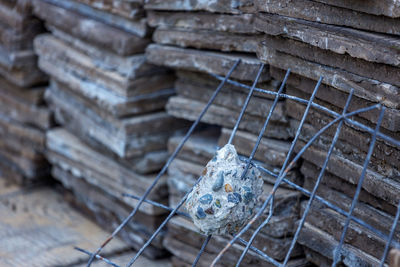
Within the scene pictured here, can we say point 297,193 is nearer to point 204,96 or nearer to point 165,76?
point 204,96

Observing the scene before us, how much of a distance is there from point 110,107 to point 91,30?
55cm

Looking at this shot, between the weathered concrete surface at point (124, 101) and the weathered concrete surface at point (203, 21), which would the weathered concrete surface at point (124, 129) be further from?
the weathered concrete surface at point (203, 21)

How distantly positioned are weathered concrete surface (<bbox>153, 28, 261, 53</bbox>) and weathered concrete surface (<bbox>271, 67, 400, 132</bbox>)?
26 centimetres

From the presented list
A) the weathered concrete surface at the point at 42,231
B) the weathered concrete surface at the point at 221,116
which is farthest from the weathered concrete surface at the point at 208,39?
the weathered concrete surface at the point at 42,231

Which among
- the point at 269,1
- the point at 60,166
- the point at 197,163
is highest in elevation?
the point at 269,1

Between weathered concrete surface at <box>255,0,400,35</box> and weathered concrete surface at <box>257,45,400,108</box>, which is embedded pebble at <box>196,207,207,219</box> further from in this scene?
weathered concrete surface at <box>255,0,400,35</box>

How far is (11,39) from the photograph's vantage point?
457 cm

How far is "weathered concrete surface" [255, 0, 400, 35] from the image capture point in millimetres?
2309

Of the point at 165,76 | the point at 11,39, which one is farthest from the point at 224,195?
the point at 11,39

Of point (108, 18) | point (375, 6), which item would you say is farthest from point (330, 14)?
point (108, 18)

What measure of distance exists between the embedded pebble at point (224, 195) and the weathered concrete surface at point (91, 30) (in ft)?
4.57

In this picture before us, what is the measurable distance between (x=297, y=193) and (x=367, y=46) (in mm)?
936

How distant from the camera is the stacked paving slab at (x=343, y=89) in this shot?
2.33 m

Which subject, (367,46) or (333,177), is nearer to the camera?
(367,46)
